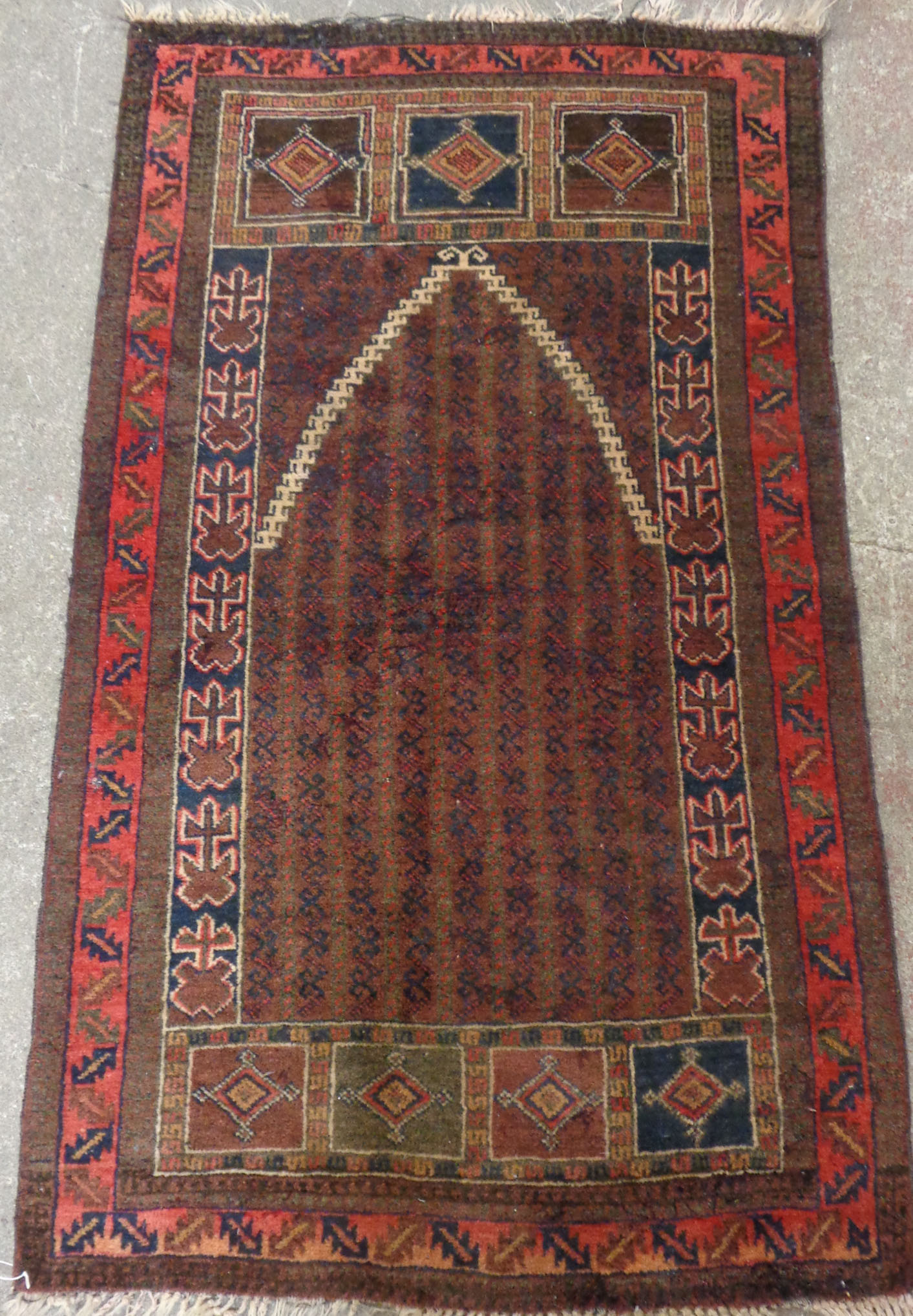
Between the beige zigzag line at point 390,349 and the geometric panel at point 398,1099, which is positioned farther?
the beige zigzag line at point 390,349

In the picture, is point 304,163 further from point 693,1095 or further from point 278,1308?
point 278,1308

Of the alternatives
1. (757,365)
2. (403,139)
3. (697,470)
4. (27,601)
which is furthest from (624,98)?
(27,601)

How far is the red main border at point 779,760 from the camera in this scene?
1.26 metres

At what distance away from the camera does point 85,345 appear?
57.4 inches

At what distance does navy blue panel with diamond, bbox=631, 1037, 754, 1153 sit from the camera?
50.8 inches

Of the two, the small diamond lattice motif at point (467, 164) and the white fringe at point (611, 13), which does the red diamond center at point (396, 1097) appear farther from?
the white fringe at point (611, 13)

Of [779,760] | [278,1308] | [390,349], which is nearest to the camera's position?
[278,1308]

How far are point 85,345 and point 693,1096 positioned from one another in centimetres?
161

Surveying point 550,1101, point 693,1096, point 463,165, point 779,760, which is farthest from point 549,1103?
point 463,165

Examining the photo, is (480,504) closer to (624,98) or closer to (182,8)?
(624,98)

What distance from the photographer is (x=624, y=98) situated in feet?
4.90

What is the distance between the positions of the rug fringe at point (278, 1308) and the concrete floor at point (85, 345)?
1.08 ft

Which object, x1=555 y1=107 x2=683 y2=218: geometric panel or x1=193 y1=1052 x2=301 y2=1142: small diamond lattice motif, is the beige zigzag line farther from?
x1=193 y1=1052 x2=301 y2=1142: small diamond lattice motif

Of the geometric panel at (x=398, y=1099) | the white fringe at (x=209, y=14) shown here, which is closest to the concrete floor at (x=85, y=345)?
the white fringe at (x=209, y=14)
